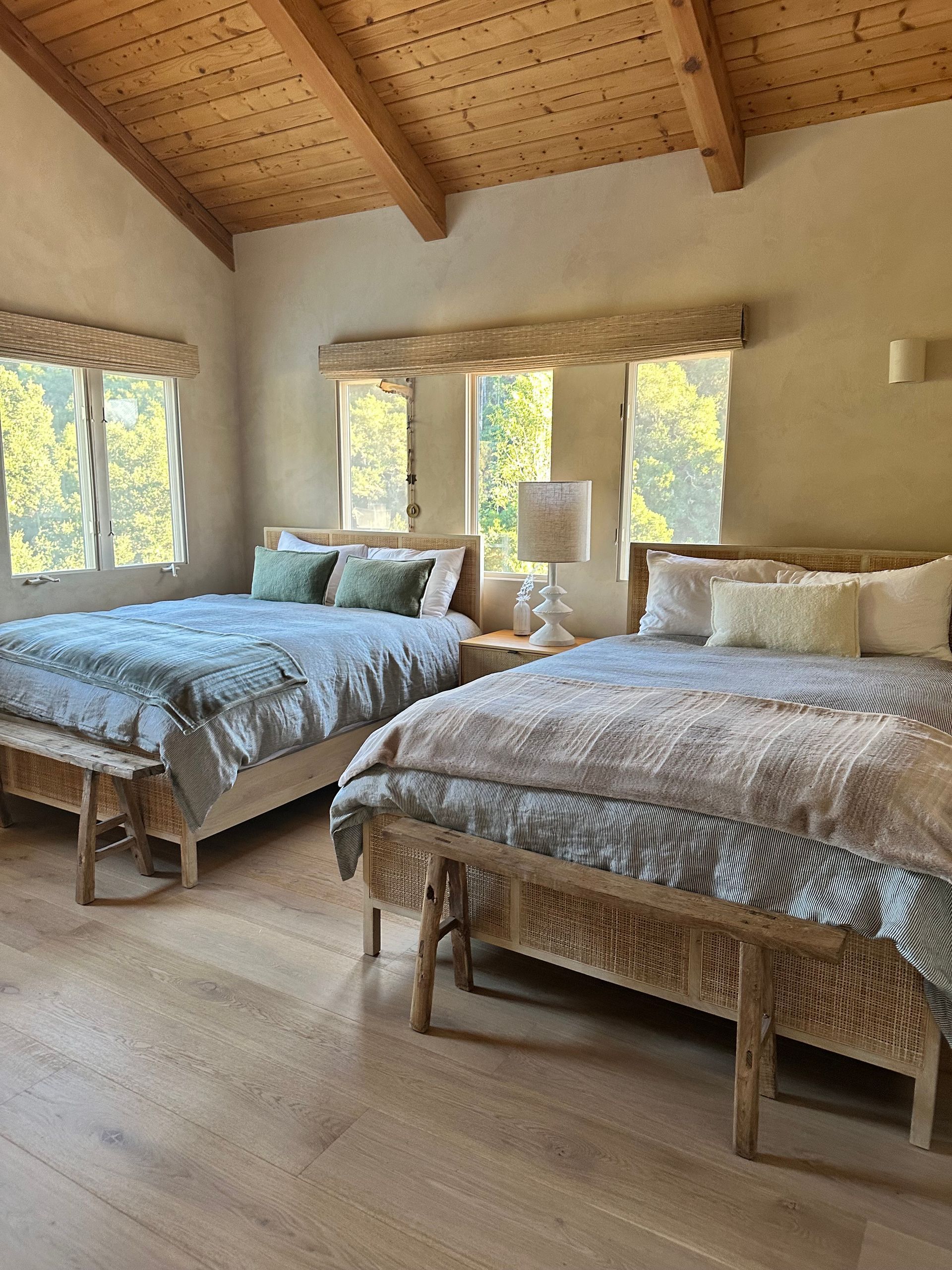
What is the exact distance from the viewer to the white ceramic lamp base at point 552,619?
412 cm

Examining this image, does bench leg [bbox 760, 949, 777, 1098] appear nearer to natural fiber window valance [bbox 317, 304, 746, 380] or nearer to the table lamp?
the table lamp

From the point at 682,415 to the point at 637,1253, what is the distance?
3.37 meters

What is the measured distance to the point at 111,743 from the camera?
9.83 feet

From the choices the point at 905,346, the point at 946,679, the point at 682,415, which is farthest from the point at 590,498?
the point at 946,679

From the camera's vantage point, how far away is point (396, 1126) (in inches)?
71.5

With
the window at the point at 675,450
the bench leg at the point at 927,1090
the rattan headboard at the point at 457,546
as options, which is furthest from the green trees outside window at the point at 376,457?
the bench leg at the point at 927,1090

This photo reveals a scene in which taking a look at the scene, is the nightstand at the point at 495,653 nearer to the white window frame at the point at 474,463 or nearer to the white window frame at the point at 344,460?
the white window frame at the point at 474,463

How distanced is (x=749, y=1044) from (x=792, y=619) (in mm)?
1763

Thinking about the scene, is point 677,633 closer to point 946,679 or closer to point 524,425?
point 946,679

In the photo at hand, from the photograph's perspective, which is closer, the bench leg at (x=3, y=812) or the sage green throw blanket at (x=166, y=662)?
the sage green throw blanket at (x=166, y=662)

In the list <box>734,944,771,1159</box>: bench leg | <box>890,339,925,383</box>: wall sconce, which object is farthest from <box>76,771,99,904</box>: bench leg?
<box>890,339,925,383</box>: wall sconce

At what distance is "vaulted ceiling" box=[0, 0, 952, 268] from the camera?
3197 mm

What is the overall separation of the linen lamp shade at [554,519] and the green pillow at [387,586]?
56 centimetres

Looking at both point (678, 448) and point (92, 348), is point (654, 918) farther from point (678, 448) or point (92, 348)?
point (92, 348)
